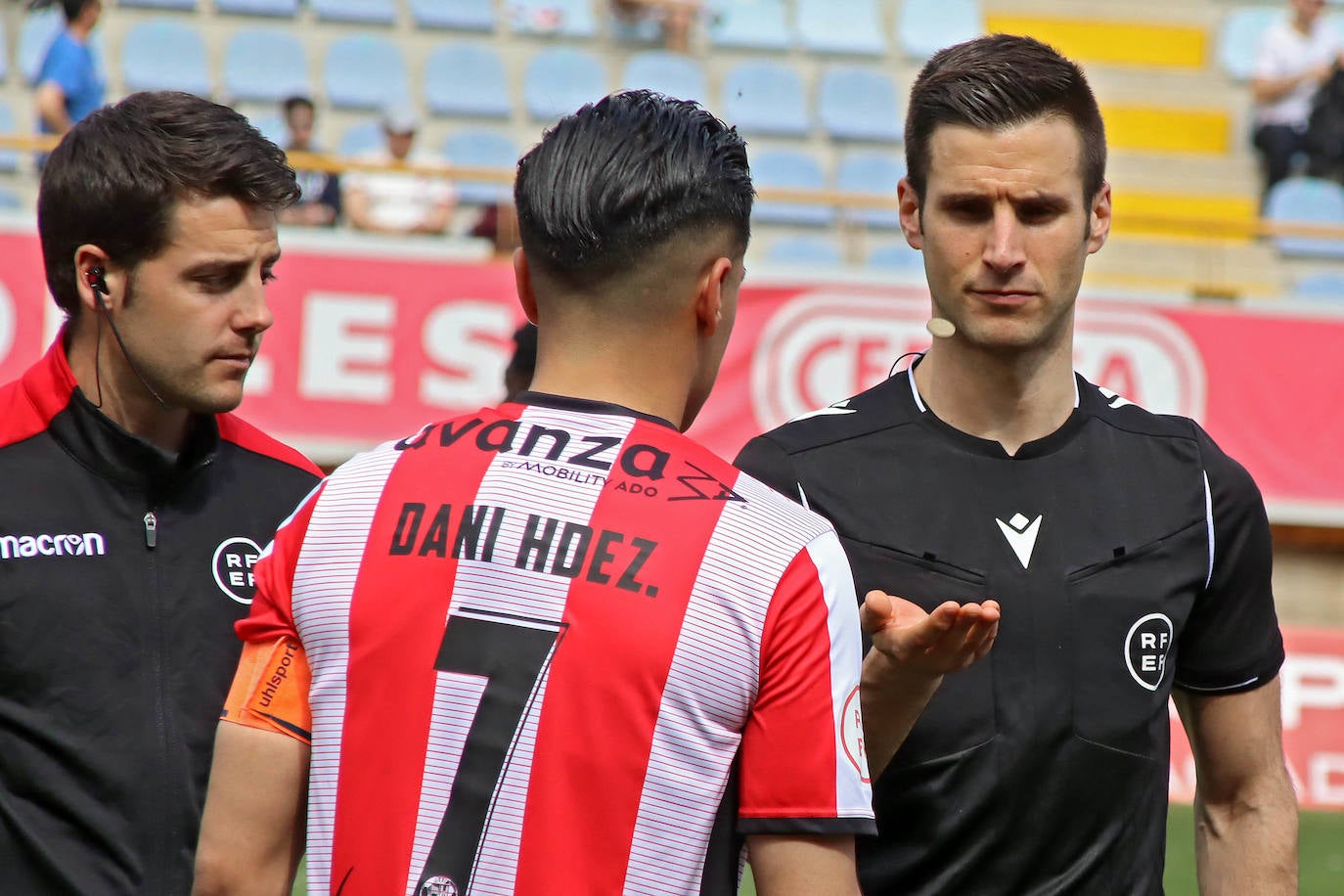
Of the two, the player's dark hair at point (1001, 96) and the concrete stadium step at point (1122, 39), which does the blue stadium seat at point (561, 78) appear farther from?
the player's dark hair at point (1001, 96)

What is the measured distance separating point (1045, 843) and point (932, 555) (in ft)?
1.55

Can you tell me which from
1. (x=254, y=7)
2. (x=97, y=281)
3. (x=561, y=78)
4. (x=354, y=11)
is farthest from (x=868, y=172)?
(x=97, y=281)

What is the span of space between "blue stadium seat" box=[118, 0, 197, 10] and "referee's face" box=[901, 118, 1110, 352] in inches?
461

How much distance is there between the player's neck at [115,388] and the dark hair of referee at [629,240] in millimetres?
1008

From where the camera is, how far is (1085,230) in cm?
269

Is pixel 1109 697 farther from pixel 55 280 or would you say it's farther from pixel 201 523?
pixel 55 280

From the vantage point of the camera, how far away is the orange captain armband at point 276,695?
187cm

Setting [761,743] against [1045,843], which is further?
[1045,843]

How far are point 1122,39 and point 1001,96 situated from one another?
522 inches

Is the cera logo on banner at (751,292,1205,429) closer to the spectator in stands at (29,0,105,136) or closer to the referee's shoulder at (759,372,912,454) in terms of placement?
the spectator in stands at (29,0,105,136)

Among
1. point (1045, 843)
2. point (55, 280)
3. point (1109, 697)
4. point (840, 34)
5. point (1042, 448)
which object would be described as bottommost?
point (1045, 843)

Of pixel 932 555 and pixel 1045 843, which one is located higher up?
pixel 932 555

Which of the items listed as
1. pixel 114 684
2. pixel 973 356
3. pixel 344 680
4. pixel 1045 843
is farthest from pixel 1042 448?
pixel 114 684

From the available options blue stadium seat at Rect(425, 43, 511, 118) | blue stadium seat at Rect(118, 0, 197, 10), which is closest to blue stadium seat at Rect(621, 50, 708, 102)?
blue stadium seat at Rect(425, 43, 511, 118)
